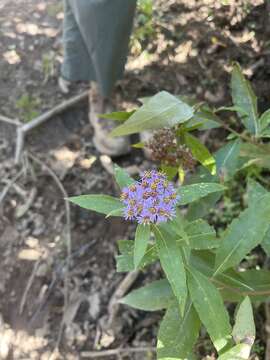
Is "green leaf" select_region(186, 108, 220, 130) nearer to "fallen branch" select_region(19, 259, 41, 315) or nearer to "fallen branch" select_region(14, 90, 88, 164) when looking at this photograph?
"fallen branch" select_region(19, 259, 41, 315)

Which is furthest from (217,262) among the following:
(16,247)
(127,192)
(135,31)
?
(135,31)

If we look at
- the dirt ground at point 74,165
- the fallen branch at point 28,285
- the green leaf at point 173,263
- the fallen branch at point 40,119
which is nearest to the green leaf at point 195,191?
the green leaf at point 173,263

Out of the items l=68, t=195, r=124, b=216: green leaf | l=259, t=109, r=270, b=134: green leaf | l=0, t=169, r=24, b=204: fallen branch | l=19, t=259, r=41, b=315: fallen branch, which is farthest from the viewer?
l=0, t=169, r=24, b=204: fallen branch

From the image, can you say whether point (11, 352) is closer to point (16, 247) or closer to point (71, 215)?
point (16, 247)

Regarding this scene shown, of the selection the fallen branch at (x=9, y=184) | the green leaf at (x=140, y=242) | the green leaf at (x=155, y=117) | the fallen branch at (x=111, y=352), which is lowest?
the fallen branch at (x=111, y=352)

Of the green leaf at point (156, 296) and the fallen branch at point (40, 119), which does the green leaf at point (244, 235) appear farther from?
the fallen branch at point (40, 119)

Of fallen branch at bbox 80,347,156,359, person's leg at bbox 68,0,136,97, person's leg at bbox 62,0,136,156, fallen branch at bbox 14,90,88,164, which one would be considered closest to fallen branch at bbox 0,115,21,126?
fallen branch at bbox 14,90,88,164

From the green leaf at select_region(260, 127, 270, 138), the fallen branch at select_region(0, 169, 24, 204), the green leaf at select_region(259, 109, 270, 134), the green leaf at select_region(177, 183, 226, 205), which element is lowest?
the fallen branch at select_region(0, 169, 24, 204)

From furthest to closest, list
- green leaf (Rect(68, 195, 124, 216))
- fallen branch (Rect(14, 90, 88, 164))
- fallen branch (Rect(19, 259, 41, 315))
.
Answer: fallen branch (Rect(14, 90, 88, 164)), fallen branch (Rect(19, 259, 41, 315)), green leaf (Rect(68, 195, 124, 216))
